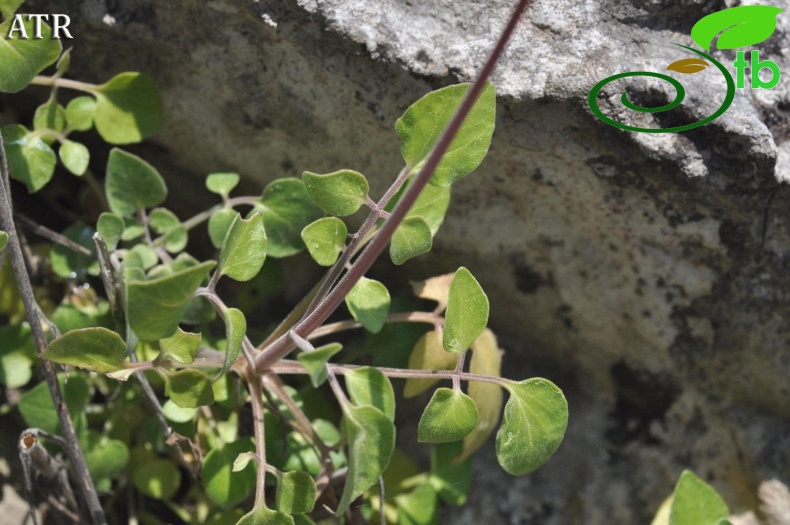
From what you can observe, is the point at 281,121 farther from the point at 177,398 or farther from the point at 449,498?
the point at 449,498

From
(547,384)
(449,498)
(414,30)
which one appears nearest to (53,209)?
(414,30)

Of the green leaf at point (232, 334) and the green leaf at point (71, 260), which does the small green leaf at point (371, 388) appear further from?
the green leaf at point (71, 260)

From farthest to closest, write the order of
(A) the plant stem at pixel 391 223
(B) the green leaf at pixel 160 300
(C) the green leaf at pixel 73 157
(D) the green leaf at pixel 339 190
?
(C) the green leaf at pixel 73 157 → (D) the green leaf at pixel 339 190 → (B) the green leaf at pixel 160 300 → (A) the plant stem at pixel 391 223

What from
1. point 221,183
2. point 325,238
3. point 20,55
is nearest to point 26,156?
point 20,55

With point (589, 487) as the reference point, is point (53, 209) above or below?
above

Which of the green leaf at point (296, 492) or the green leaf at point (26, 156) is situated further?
the green leaf at point (26, 156)

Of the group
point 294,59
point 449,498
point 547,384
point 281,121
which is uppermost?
point 294,59

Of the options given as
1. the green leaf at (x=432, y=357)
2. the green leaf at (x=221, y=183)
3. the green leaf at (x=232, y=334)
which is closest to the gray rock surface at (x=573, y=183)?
the green leaf at (x=221, y=183)
